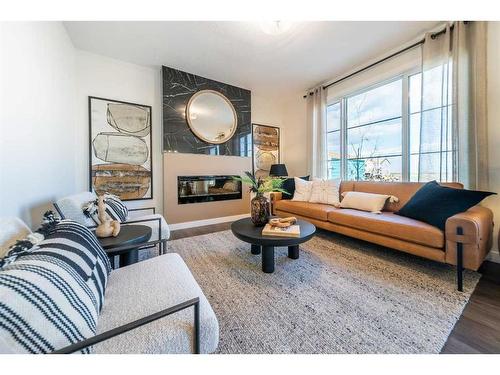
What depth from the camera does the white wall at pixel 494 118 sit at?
73.9 inches

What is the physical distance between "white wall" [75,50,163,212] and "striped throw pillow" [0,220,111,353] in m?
2.43

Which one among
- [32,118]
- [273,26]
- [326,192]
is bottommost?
[326,192]

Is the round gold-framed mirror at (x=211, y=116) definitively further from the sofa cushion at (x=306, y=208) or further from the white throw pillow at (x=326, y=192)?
the white throw pillow at (x=326, y=192)

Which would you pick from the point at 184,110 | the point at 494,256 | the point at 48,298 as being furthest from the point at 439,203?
the point at 184,110

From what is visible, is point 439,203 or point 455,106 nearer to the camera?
point 439,203

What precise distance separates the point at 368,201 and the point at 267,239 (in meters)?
1.58

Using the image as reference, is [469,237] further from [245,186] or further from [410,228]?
[245,186]

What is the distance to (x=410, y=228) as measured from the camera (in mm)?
1702

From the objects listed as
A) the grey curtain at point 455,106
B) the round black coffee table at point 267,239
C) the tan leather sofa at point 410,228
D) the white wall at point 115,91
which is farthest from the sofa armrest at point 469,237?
the white wall at point 115,91

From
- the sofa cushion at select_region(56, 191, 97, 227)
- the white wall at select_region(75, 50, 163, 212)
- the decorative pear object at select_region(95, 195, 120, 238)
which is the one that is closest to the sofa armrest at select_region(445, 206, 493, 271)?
the decorative pear object at select_region(95, 195, 120, 238)

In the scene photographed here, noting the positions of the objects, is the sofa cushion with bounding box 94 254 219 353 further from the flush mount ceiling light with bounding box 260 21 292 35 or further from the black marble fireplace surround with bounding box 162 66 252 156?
the black marble fireplace surround with bounding box 162 66 252 156

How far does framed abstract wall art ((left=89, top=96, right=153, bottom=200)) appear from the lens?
274cm

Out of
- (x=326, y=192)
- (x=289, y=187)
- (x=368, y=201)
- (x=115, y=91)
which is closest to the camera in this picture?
(x=368, y=201)

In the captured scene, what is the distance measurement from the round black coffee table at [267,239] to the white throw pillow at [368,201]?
97 centimetres
